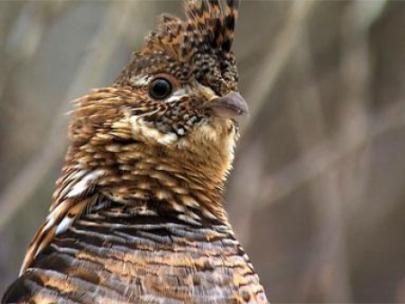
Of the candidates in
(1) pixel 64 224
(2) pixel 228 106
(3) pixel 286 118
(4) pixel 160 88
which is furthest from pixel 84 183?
(3) pixel 286 118

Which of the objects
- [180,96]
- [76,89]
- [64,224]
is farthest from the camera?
[76,89]

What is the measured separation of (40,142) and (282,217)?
3441 millimetres

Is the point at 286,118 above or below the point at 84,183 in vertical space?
above

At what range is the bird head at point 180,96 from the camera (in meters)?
2.97

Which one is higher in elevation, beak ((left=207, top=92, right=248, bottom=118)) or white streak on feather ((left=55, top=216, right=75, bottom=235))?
beak ((left=207, top=92, right=248, bottom=118))

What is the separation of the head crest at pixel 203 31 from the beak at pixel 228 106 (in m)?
0.17

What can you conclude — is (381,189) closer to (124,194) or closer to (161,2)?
(161,2)

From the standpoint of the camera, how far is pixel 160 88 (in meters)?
3.04

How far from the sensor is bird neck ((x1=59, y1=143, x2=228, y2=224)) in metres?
2.94

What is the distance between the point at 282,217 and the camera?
869cm

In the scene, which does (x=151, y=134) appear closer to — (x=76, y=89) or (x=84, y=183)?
(x=84, y=183)

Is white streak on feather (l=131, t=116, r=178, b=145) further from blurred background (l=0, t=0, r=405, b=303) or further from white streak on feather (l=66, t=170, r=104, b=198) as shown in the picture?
blurred background (l=0, t=0, r=405, b=303)

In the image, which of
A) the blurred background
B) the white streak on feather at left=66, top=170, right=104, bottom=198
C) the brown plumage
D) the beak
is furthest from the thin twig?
the beak

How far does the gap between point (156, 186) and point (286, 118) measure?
4.15m
